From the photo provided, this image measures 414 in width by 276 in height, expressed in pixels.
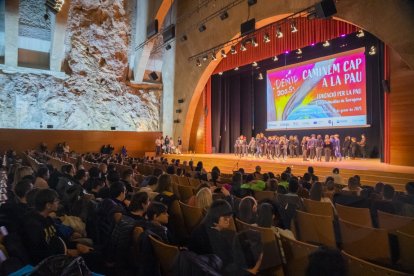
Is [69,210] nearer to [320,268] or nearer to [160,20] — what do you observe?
[320,268]

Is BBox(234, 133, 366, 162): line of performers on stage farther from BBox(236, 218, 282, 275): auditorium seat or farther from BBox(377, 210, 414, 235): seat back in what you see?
BBox(236, 218, 282, 275): auditorium seat

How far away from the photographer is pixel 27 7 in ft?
50.9

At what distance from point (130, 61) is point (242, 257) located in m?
17.2

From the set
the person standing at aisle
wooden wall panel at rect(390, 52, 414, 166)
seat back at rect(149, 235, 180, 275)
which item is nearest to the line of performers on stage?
the person standing at aisle

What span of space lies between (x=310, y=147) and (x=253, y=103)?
5.09 m

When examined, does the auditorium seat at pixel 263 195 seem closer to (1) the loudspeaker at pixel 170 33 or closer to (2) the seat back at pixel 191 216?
(2) the seat back at pixel 191 216

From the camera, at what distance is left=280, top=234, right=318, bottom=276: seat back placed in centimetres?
193

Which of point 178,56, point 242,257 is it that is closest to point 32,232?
point 242,257

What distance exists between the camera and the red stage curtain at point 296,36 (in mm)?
10648

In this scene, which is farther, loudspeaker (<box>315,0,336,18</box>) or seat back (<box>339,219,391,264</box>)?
loudspeaker (<box>315,0,336,18</box>)

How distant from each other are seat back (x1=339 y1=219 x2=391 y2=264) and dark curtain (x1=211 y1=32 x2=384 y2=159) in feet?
33.7

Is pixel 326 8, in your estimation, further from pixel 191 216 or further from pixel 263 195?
pixel 191 216

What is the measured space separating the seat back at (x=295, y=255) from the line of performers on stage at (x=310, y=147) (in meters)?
9.84

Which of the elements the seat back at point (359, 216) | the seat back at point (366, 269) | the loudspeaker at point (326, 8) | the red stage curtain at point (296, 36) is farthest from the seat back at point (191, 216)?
the red stage curtain at point (296, 36)
